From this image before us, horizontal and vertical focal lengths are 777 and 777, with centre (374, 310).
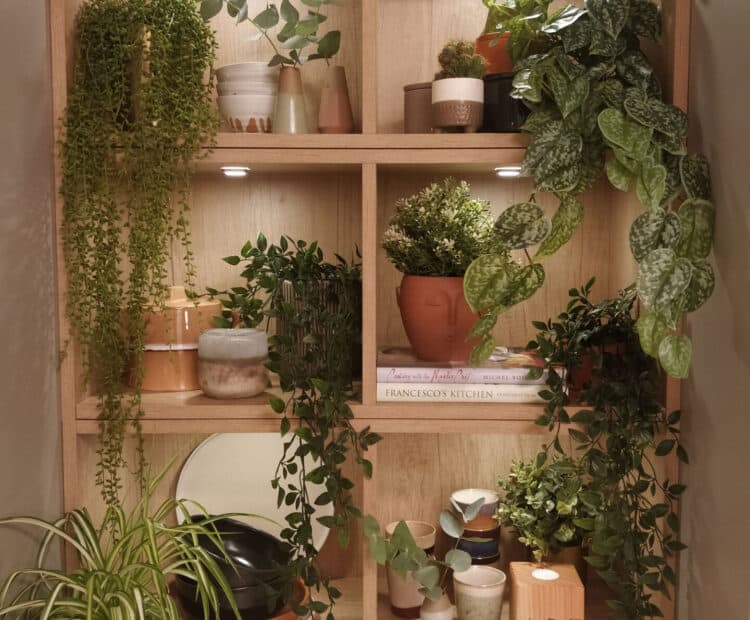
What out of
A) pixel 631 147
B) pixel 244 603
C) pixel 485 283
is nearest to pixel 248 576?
pixel 244 603

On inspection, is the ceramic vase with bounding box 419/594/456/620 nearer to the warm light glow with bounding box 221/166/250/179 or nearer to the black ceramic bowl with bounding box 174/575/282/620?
the black ceramic bowl with bounding box 174/575/282/620

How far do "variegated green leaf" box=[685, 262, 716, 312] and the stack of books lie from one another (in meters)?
0.32

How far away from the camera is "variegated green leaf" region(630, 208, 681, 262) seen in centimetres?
130

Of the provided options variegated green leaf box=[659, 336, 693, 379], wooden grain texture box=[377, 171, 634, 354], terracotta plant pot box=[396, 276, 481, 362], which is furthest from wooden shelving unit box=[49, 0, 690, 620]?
variegated green leaf box=[659, 336, 693, 379]

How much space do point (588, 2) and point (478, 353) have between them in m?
0.65

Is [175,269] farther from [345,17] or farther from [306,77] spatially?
[345,17]

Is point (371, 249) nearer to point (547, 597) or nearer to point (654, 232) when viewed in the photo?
point (654, 232)

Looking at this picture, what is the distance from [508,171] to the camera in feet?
5.51

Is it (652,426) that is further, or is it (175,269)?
(175,269)

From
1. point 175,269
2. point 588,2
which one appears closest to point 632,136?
point 588,2

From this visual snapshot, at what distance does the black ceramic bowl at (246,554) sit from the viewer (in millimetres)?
1560

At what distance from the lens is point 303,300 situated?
1536 millimetres

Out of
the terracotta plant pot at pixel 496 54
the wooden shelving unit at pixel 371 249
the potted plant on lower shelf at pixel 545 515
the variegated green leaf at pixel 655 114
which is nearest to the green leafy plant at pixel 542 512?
the potted plant on lower shelf at pixel 545 515

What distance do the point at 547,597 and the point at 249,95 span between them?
1.16m
